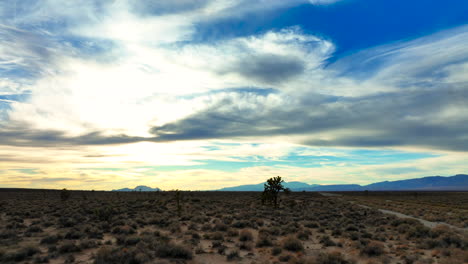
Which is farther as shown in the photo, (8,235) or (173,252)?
(8,235)

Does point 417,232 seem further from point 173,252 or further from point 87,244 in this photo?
point 87,244

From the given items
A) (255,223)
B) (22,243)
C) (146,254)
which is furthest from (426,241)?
(22,243)

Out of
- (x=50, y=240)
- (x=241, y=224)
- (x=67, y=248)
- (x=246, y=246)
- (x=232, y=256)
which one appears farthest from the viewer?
(x=241, y=224)

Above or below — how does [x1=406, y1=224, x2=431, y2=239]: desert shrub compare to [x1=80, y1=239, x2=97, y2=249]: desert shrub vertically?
below

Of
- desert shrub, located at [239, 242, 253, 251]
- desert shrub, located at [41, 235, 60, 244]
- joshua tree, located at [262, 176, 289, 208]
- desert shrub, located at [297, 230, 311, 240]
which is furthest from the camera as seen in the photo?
joshua tree, located at [262, 176, 289, 208]

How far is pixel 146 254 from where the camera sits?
1355cm

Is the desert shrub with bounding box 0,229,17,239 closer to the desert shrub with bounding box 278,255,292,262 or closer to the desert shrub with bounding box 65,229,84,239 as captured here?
the desert shrub with bounding box 65,229,84,239

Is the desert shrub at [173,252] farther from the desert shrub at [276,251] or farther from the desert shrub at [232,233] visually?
the desert shrub at [232,233]

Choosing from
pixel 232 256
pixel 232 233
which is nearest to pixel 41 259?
pixel 232 256

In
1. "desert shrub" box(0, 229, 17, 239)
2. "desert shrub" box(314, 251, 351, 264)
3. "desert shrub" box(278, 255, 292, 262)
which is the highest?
"desert shrub" box(0, 229, 17, 239)

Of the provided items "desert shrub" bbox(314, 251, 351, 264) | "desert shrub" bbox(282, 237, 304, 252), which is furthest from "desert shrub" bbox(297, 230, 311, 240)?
"desert shrub" bbox(314, 251, 351, 264)

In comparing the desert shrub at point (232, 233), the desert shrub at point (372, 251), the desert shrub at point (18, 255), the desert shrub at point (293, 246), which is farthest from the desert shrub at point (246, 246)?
the desert shrub at point (18, 255)

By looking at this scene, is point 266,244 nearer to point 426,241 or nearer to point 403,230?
point 426,241

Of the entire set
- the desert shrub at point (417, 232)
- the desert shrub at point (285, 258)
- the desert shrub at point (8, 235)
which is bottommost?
the desert shrub at point (417, 232)
